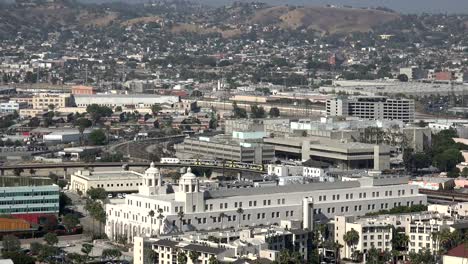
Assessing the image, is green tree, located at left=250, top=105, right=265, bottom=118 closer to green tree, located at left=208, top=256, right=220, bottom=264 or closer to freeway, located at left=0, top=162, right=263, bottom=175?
freeway, located at left=0, top=162, right=263, bottom=175

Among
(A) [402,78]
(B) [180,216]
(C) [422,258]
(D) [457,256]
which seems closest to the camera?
(D) [457,256]

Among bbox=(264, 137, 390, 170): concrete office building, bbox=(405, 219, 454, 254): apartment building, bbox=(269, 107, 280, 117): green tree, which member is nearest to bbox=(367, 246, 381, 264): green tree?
bbox=(405, 219, 454, 254): apartment building

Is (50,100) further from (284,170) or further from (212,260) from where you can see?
(212,260)

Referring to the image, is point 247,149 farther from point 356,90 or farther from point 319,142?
point 356,90

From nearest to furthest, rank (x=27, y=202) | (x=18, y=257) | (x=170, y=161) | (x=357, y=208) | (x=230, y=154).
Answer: (x=18, y=257)
(x=357, y=208)
(x=27, y=202)
(x=170, y=161)
(x=230, y=154)

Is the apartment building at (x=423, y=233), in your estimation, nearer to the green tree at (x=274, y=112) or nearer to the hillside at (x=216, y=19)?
the green tree at (x=274, y=112)

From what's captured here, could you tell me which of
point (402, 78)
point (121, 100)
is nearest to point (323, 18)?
point (402, 78)

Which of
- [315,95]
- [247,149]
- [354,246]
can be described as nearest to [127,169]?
[247,149]
